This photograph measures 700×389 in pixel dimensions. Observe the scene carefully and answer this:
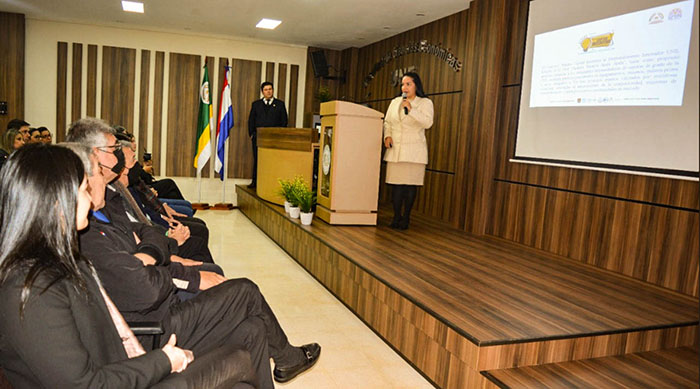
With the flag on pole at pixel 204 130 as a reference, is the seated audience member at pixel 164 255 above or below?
below

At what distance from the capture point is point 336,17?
6.73m

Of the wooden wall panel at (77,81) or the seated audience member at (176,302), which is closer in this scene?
the seated audience member at (176,302)

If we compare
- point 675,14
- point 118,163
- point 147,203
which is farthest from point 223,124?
point 675,14

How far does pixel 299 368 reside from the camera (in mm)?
2402

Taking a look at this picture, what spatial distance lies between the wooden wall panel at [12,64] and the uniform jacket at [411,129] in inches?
256

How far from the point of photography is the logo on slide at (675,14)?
124 inches

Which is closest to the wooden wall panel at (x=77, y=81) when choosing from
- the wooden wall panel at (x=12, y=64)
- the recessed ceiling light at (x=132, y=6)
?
the wooden wall panel at (x=12, y=64)

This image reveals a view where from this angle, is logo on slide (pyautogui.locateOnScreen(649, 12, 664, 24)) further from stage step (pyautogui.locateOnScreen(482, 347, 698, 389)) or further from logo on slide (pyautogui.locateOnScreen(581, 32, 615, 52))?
stage step (pyautogui.locateOnScreen(482, 347, 698, 389))

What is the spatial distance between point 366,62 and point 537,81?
4463 millimetres

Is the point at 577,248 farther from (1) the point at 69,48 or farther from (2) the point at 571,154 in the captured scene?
(1) the point at 69,48

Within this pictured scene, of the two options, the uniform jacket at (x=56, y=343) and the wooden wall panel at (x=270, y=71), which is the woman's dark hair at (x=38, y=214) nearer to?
the uniform jacket at (x=56, y=343)

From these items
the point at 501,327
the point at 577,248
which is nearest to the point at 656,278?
the point at 577,248

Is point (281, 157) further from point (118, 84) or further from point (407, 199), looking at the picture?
point (118, 84)

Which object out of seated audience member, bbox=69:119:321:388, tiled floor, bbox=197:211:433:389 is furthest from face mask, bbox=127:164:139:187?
tiled floor, bbox=197:211:433:389
